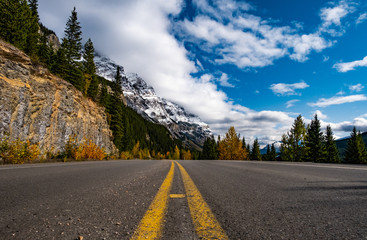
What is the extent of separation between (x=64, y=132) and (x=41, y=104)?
390 cm

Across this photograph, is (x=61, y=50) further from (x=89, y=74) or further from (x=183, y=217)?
(x=183, y=217)

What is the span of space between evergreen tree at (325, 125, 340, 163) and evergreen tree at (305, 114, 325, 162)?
229cm

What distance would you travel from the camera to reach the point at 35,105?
14.7m

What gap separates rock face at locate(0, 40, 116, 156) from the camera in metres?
12.0

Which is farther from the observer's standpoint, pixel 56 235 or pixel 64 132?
pixel 64 132

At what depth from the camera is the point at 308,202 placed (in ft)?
6.17

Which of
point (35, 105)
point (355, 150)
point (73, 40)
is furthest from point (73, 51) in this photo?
point (355, 150)

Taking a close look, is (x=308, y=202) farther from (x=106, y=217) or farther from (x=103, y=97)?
(x=103, y=97)

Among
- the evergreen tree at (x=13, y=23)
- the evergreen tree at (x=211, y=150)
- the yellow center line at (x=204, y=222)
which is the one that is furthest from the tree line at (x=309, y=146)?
the evergreen tree at (x=13, y=23)

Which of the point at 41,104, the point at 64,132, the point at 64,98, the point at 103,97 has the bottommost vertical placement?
the point at 64,132

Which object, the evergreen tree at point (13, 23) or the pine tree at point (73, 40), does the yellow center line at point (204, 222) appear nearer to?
the evergreen tree at point (13, 23)

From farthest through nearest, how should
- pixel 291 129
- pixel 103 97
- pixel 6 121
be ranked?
pixel 103 97
pixel 291 129
pixel 6 121

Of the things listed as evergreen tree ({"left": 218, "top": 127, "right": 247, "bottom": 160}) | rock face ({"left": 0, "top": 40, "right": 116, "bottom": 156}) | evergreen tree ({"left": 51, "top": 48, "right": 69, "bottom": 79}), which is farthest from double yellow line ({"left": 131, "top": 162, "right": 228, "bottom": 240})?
evergreen tree ({"left": 218, "top": 127, "right": 247, "bottom": 160})

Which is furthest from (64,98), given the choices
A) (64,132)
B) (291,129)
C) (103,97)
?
(291,129)
